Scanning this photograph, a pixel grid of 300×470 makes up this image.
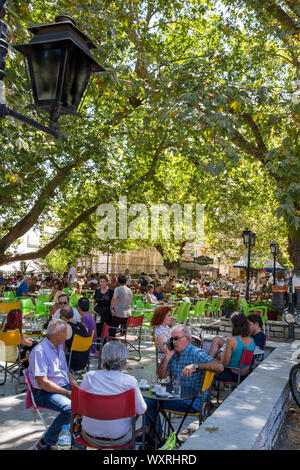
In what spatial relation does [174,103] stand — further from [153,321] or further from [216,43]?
[216,43]

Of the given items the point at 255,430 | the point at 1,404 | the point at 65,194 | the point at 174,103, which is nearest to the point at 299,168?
the point at 174,103

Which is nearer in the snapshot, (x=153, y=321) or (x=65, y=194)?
(x=153, y=321)

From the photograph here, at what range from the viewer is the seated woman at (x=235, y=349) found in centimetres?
534

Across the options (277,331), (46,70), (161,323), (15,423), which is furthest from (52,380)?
(277,331)

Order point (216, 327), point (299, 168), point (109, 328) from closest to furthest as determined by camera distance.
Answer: point (299, 168), point (109, 328), point (216, 327)

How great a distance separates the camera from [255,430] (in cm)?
334

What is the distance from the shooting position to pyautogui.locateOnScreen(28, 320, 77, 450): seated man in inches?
147

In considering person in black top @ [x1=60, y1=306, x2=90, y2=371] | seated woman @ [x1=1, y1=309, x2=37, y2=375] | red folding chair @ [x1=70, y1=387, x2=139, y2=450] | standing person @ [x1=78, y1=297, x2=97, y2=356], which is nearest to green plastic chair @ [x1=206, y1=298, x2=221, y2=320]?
standing person @ [x1=78, y1=297, x2=97, y2=356]

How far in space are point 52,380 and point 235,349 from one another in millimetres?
2387

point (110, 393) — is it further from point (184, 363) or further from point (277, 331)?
point (277, 331)

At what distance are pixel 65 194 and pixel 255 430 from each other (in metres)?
13.0

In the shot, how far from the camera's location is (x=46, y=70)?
105 inches

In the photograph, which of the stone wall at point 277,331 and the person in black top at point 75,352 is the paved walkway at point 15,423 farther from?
the stone wall at point 277,331

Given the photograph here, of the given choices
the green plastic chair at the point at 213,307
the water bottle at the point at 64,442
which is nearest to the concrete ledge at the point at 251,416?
the water bottle at the point at 64,442
